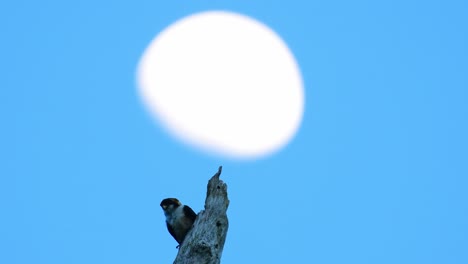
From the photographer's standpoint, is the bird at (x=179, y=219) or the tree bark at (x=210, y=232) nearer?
the tree bark at (x=210, y=232)

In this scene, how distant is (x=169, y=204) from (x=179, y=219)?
2.83ft

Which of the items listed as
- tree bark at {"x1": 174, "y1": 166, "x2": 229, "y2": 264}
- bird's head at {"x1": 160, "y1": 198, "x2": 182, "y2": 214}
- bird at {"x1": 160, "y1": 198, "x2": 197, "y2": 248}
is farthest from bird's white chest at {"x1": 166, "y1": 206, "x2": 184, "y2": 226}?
tree bark at {"x1": 174, "y1": 166, "x2": 229, "y2": 264}

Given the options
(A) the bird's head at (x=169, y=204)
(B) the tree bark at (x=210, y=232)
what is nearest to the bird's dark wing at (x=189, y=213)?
(A) the bird's head at (x=169, y=204)

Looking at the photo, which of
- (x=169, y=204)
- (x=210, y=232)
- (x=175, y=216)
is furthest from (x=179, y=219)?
(x=210, y=232)

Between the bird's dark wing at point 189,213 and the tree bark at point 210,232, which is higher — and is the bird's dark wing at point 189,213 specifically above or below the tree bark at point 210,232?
above

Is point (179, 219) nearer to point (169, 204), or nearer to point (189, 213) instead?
point (189, 213)

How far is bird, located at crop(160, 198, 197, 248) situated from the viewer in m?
12.2

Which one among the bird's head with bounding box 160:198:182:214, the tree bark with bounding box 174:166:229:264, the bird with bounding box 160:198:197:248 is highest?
the bird's head with bounding box 160:198:182:214

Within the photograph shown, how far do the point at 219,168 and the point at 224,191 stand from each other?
1.87 feet

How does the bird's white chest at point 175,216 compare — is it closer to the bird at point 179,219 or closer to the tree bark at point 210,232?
the bird at point 179,219

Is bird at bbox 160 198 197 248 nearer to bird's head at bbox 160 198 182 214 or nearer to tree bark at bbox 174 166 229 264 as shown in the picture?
bird's head at bbox 160 198 182 214

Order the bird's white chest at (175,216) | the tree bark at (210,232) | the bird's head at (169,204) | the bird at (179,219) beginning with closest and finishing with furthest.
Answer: the tree bark at (210,232), the bird at (179,219), the bird's white chest at (175,216), the bird's head at (169,204)

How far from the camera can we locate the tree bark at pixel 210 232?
32.8ft

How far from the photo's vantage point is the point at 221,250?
10.4 meters
